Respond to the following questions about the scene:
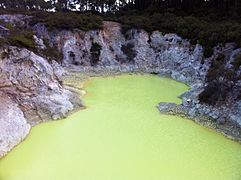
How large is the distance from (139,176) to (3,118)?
10053 millimetres

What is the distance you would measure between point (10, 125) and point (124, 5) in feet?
155

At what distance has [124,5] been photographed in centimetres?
6294

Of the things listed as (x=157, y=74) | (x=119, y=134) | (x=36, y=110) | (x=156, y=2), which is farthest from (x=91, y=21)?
(x=119, y=134)

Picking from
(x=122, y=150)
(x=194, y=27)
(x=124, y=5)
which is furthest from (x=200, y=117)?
(x=124, y=5)

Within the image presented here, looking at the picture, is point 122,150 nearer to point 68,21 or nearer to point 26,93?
point 26,93

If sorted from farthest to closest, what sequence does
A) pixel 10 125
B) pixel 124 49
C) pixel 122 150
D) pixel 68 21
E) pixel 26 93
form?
1. pixel 124 49
2. pixel 68 21
3. pixel 26 93
4. pixel 10 125
5. pixel 122 150

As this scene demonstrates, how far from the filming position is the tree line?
49438 millimetres

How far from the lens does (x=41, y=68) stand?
26.9 m

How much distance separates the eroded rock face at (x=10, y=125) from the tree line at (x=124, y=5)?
3547 cm

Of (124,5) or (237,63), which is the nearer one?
(237,63)

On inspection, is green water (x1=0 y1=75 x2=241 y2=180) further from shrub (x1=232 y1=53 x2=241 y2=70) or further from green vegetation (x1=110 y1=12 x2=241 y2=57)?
green vegetation (x1=110 y1=12 x2=241 y2=57)

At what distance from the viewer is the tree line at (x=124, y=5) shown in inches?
1946

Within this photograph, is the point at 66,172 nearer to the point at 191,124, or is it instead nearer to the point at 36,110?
the point at 36,110

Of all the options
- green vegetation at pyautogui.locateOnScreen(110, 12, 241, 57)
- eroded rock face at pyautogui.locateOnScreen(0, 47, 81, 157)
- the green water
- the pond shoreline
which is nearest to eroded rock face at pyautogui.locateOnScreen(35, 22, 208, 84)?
green vegetation at pyautogui.locateOnScreen(110, 12, 241, 57)
